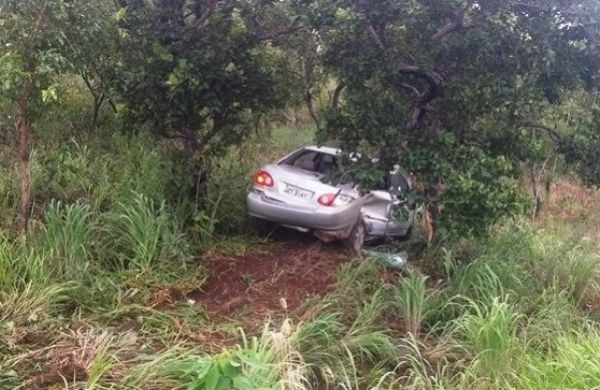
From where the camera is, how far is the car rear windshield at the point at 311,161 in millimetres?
8719

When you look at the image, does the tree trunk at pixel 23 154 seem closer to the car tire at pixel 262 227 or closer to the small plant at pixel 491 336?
the car tire at pixel 262 227

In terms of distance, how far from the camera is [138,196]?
7.40 meters

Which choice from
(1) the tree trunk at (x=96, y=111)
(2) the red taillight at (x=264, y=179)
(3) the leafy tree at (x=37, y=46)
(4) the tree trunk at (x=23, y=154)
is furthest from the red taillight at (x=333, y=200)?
(1) the tree trunk at (x=96, y=111)

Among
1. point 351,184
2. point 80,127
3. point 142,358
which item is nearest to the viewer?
point 142,358

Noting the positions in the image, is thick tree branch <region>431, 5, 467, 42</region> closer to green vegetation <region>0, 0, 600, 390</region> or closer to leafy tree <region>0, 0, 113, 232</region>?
green vegetation <region>0, 0, 600, 390</region>

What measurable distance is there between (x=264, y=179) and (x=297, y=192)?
46cm

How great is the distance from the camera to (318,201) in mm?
7891

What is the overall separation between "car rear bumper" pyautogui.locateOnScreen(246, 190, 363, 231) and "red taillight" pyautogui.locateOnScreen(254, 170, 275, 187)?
0.37ft

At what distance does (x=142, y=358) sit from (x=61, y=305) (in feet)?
3.54

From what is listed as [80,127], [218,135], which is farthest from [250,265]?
[80,127]

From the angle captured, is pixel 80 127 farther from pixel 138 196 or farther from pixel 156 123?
pixel 138 196

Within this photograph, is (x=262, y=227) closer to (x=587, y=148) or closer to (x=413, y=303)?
(x=413, y=303)

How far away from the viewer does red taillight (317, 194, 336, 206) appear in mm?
7859

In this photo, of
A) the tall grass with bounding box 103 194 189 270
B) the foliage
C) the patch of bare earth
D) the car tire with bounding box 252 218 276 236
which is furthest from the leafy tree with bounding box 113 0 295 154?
the foliage
